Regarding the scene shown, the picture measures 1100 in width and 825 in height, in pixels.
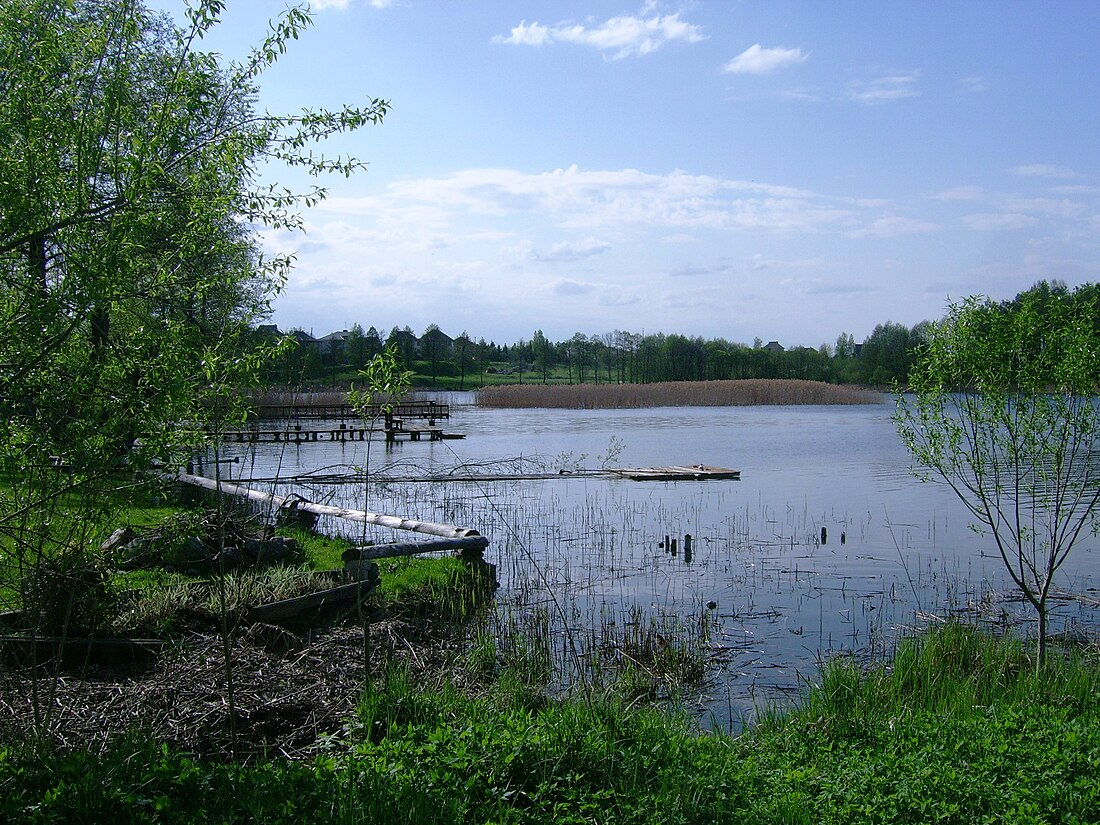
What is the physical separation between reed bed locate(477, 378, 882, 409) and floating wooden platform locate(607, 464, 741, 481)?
42.0 m

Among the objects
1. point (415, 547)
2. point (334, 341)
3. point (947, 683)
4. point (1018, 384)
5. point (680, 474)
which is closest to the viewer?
point (947, 683)

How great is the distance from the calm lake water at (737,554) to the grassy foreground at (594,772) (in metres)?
1.78

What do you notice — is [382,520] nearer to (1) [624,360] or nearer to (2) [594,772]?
(2) [594,772]

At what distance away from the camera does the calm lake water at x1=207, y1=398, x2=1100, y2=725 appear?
11352 millimetres

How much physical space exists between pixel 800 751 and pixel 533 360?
132 m

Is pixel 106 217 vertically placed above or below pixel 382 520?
above

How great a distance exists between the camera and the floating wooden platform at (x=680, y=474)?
28.1 m

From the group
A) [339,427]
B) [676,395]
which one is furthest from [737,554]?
[676,395]

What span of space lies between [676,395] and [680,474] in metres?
45.5

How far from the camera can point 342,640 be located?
9.60 metres

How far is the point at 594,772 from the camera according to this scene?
5.30m

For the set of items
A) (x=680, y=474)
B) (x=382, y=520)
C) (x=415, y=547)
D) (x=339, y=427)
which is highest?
(x=382, y=520)

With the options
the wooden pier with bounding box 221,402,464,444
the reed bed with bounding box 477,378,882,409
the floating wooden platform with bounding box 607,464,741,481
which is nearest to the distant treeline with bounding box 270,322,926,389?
the reed bed with bounding box 477,378,882,409

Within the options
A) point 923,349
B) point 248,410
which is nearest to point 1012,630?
point 923,349
